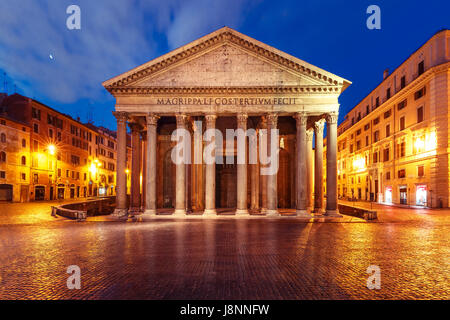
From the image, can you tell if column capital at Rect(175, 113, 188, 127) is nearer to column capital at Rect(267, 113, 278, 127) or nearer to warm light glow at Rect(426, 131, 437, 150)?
column capital at Rect(267, 113, 278, 127)

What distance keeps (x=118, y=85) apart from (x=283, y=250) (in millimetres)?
18168

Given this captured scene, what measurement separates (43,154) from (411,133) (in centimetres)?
5192

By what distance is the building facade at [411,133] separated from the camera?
27.3m

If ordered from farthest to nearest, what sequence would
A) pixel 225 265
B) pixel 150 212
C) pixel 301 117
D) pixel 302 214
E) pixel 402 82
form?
1. pixel 402 82
2. pixel 301 117
3. pixel 150 212
4. pixel 302 214
5. pixel 225 265

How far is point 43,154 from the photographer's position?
143 feet

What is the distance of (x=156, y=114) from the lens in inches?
875

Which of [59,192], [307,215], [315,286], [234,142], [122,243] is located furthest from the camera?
[59,192]

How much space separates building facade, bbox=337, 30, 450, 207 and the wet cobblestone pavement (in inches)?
640

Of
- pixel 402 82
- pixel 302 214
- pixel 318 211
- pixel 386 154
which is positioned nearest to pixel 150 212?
pixel 302 214

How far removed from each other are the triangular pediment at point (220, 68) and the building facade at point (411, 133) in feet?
44.6

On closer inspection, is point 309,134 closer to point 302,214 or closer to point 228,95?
point 302,214

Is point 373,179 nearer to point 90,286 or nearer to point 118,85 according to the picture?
point 118,85
